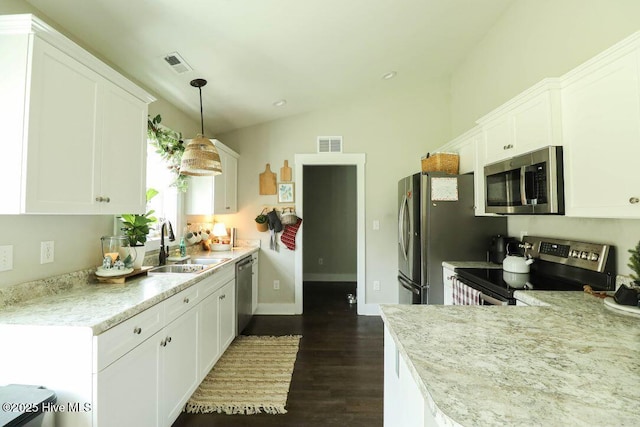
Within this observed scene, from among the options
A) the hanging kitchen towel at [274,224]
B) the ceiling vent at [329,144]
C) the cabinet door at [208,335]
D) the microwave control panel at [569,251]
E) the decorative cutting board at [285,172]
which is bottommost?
the cabinet door at [208,335]

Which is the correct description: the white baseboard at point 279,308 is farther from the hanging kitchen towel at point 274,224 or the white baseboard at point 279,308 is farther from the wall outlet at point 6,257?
the wall outlet at point 6,257

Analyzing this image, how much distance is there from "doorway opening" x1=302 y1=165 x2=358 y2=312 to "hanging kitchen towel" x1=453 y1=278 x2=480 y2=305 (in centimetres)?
350

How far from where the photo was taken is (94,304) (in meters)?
1.35

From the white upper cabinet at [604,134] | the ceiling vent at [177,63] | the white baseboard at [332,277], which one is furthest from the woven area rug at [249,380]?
the white baseboard at [332,277]

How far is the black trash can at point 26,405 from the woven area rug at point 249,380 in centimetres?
108

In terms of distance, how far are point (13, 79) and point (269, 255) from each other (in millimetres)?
2936

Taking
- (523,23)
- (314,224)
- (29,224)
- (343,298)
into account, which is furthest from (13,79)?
(314,224)

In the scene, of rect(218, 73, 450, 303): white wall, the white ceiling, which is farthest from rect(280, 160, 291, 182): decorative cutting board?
the white ceiling

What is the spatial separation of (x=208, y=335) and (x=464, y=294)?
80.4 inches

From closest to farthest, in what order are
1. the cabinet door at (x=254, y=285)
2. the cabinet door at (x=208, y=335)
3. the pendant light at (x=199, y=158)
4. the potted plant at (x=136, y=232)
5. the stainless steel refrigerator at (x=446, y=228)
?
the potted plant at (x=136, y=232) → the cabinet door at (x=208, y=335) → the pendant light at (x=199, y=158) → the stainless steel refrigerator at (x=446, y=228) → the cabinet door at (x=254, y=285)

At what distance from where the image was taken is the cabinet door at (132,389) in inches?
44.8

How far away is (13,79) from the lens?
1170 mm

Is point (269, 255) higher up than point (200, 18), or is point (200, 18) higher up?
point (200, 18)

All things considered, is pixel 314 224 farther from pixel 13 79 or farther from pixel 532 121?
pixel 13 79
